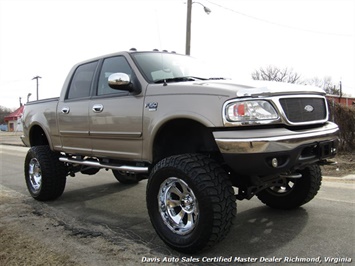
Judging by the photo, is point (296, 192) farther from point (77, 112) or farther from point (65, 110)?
point (65, 110)

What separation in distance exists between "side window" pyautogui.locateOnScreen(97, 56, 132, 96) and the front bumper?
1.83 metres

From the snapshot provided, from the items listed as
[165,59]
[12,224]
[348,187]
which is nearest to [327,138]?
[165,59]

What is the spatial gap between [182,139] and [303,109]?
4.49ft

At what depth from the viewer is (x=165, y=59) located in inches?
182

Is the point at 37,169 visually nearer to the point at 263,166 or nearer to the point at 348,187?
the point at 263,166

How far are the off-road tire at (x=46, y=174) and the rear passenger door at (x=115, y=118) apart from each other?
1.28 meters

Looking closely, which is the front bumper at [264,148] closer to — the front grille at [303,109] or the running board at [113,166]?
the front grille at [303,109]

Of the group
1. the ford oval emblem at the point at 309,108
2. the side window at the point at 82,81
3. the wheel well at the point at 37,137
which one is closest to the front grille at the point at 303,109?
the ford oval emblem at the point at 309,108

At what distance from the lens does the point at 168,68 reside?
4.46 metres

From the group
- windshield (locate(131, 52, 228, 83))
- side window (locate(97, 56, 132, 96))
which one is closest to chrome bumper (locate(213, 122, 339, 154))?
windshield (locate(131, 52, 228, 83))

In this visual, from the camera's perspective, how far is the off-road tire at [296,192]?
14.6 feet

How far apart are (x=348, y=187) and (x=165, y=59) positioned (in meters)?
4.14

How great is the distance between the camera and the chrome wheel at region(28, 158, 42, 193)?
6.04 metres

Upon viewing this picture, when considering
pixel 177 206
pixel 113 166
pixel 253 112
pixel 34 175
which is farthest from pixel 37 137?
pixel 253 112
